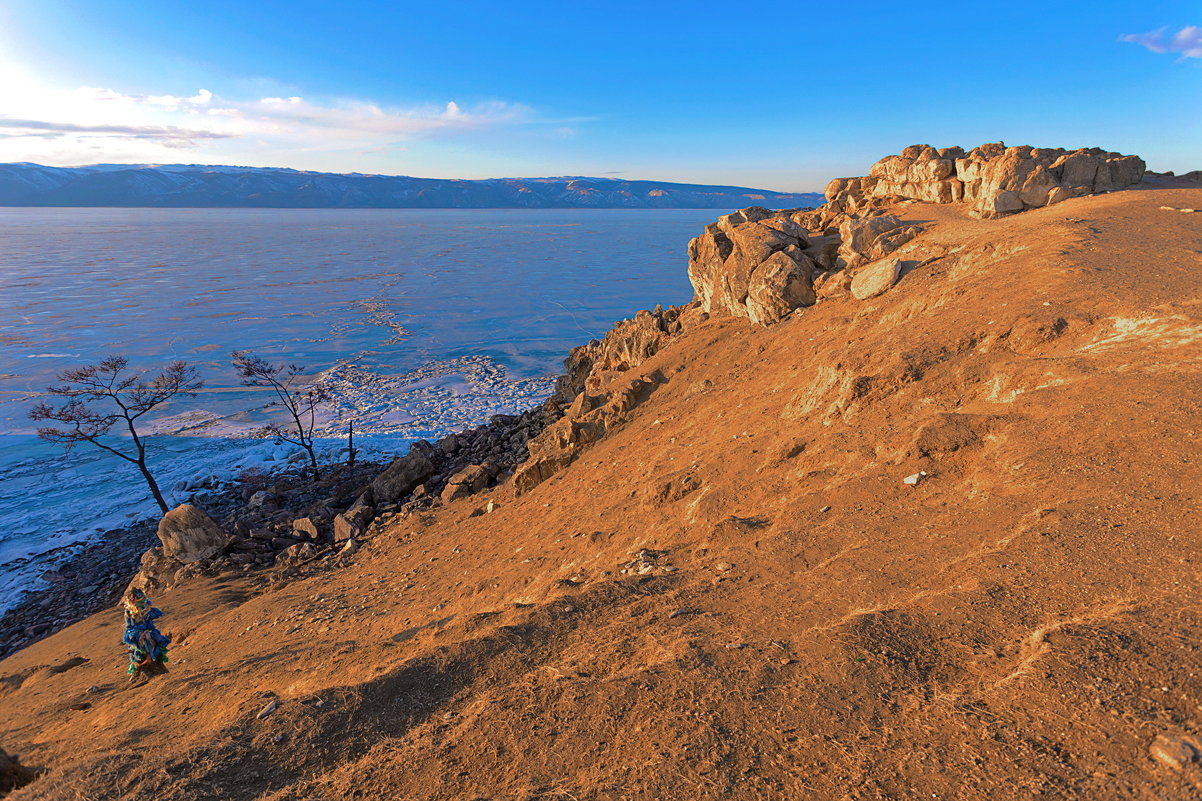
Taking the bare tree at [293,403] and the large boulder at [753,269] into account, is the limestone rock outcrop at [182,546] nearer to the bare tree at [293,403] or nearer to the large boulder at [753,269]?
the bare tree at [293,403]

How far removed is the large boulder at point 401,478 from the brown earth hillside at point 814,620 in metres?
4.66

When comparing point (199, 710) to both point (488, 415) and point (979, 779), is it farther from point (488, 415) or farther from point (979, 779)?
point (488, 415)

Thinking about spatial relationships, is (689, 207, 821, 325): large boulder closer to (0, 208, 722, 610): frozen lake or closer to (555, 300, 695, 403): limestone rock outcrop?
(555, 300, 695, 403): limestone rock outcrop

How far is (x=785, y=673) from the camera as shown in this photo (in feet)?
14.1

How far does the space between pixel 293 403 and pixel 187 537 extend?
11530 millimetres

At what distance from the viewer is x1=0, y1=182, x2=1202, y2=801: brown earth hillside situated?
3.61 metres

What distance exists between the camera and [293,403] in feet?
81.5

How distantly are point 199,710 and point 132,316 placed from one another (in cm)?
5446

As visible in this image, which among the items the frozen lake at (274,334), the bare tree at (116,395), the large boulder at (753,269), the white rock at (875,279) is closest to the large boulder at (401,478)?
the frozen lake at (274,334)

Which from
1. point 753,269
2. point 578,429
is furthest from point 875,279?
point 578,429

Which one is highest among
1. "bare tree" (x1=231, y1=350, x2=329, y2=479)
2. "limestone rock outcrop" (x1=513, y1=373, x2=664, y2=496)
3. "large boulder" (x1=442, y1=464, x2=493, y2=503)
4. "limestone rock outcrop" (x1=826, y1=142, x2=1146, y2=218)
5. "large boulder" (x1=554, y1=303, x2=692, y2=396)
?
"limestone rock outcrop" (x1=826, y1=142, x2=1146, y2=218)

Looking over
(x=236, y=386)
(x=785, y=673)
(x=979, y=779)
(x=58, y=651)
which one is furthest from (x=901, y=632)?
(x=236, y=386)

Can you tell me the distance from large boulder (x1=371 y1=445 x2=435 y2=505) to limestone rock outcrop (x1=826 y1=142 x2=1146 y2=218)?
593 inches

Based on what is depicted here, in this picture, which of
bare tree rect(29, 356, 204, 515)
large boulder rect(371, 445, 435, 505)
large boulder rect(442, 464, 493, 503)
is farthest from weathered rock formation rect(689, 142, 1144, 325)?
bare tree rect(29, 356, 204, 515)
